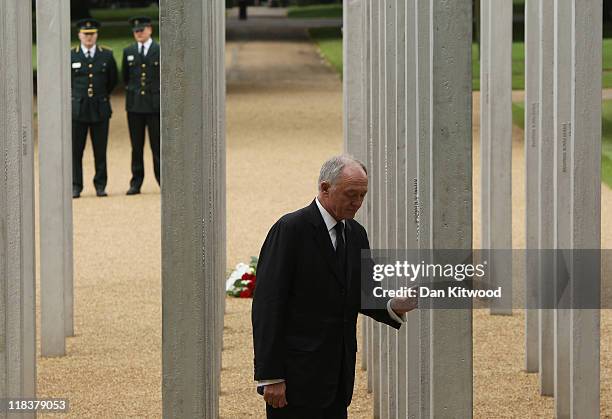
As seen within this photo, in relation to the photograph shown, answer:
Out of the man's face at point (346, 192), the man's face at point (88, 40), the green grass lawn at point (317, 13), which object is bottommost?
the man's face at point (346, 192)

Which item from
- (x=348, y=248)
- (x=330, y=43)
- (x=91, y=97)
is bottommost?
(x=348, y=248)

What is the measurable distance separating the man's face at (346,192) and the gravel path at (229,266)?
294cm

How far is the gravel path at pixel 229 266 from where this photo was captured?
910 centimetres

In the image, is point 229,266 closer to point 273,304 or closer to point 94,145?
point 94,145

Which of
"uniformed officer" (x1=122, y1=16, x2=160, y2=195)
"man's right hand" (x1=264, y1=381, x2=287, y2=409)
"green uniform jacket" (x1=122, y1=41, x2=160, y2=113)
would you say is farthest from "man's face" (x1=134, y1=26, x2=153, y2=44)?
"man's right hand" (x1=264, y1=381, x2=287, y2=409)

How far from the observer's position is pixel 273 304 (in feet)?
19.0

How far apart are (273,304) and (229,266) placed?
8.71m

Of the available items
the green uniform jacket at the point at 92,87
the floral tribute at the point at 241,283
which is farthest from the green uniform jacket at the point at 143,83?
the floral tribute at the point at 241,283

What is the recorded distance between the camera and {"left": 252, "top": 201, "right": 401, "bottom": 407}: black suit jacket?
583 centimetres

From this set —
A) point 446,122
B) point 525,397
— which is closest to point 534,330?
point 525,397

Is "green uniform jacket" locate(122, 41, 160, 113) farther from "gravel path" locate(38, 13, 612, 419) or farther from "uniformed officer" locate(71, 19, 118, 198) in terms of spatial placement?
"gravel path" locate(38, 13, 612, 419)

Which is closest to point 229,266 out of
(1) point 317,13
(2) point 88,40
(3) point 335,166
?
(2) point 88,40

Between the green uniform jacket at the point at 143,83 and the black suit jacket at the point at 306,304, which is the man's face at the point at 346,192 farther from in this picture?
the green uniform jacket at the point at 143,83

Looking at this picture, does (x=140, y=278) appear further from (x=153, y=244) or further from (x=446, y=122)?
(x=446, y=122)
